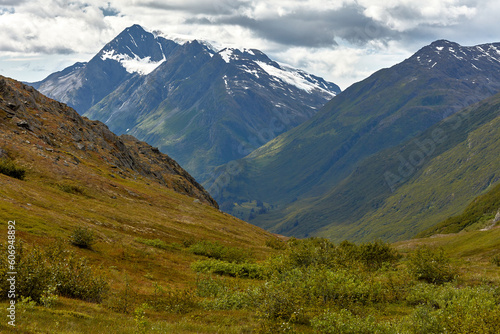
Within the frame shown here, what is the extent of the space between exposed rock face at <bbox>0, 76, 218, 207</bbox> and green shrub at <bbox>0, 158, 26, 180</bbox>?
9333mm

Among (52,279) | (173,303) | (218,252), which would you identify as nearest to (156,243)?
(218,252)

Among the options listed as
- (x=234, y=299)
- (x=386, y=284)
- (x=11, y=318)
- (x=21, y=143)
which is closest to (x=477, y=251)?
(x=386, y=284)

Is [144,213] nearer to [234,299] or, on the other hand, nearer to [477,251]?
[234,299]

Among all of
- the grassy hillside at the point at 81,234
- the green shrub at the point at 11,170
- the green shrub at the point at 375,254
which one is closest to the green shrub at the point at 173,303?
the grassy hillside at the point at 81,234

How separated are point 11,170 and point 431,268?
6778cm

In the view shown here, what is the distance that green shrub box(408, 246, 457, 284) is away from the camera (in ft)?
150

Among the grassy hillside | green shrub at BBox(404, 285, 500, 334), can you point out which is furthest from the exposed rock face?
green shrub at BBox(404, 285, 500, 334)

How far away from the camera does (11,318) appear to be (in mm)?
19000

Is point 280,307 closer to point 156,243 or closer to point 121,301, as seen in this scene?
point 121,301

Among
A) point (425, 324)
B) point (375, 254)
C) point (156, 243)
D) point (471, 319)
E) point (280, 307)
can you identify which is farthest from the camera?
point (375, 254)

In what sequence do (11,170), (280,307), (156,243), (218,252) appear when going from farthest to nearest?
1. (11,170)
2. (218,252)
3. (156,243)
4. (280,307)

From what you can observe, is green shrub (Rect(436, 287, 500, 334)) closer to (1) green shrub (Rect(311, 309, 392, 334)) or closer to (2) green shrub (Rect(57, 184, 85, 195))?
(1) green shrub (Rect(311, 309, 392, 334))

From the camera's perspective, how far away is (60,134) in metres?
120

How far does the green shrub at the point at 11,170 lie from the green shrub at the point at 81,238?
31181 mm
